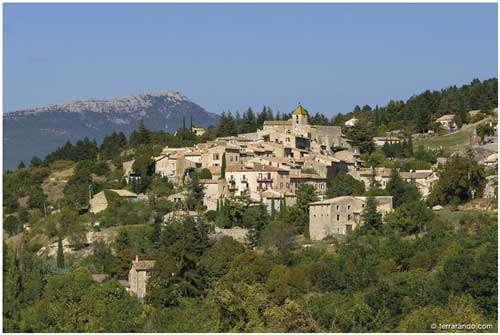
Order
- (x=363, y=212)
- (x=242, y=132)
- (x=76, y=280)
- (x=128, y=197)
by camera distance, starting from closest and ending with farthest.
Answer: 1. (x=76, y=280)
2. (x=363, y=212)
3. (x=128, y=197)
4. (x=242, y=132)

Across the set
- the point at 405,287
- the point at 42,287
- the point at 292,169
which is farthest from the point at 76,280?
the point at 292,169

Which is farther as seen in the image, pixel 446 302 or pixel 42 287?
pixel 42 287

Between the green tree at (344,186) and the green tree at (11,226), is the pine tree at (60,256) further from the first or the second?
the green tree at (344,186)

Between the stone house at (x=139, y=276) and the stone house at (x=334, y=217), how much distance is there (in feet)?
23.2

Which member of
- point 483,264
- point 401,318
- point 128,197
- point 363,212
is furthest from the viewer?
point 128,197

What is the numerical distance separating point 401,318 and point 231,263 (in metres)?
9.16

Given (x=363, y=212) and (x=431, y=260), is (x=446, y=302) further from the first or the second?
(x=363, y=212)

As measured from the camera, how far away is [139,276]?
44625 millimetres

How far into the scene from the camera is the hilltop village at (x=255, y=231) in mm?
36312

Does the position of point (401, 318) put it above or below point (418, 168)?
below

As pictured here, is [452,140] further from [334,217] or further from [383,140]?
[334,217]

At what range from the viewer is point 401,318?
116 ft

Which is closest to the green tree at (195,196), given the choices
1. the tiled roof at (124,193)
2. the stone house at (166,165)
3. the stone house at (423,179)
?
the tiled roof at (124,193)

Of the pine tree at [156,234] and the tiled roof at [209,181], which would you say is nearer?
the pine tree at [156,234]
